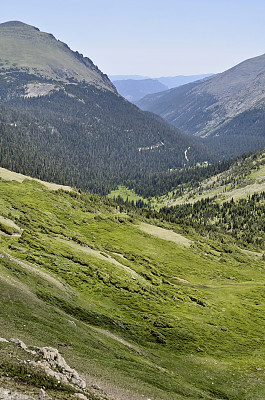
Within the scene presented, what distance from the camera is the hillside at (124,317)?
30750 mm

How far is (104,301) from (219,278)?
65498mm

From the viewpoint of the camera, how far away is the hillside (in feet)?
101

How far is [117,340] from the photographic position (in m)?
46.8

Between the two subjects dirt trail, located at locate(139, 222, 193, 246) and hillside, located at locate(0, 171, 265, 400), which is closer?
hillside, located at locate(0, 171, 265, 400)

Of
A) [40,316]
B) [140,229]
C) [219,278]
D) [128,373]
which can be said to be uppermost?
[40,316]

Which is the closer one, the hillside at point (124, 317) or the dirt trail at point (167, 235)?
the hillside at point (124, 317)

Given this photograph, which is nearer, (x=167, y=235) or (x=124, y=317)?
(x=124, y=317)

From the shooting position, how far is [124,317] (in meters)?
58.1

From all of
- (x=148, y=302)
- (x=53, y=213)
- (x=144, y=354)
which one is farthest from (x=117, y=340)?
(x=53, y=213)

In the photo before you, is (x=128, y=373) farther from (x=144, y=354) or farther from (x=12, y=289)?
(x=12, y=289)

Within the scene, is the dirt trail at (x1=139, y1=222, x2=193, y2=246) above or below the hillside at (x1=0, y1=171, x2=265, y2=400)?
below

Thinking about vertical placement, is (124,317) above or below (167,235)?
above

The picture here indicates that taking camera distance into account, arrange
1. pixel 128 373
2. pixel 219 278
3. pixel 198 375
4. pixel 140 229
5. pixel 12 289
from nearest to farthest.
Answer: pixel 128 373 < pixel 12 289 < pixel 198 375 < pixel 219 278 < pixel 140 229

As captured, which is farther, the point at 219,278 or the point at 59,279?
the point at 219,278
